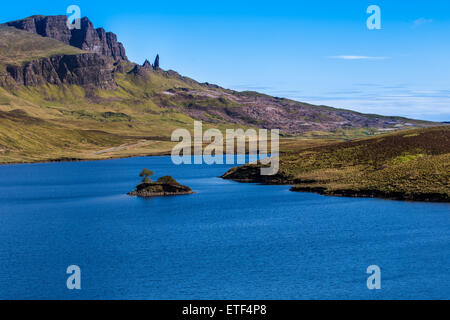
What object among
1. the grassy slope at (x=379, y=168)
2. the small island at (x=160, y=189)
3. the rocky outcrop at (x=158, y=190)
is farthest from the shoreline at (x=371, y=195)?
the small island at (x=160, y=189)

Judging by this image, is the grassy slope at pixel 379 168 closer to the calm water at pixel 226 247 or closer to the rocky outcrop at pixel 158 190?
the calm water at pixel 226 247

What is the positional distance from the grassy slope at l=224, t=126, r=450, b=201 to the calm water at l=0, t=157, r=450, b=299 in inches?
314

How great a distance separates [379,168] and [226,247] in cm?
8657

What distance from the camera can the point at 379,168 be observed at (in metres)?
157

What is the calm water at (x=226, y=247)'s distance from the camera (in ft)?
203

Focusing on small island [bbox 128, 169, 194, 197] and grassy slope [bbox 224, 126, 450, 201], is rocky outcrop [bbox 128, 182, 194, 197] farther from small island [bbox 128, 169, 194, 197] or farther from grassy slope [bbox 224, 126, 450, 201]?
grassy slope [bbox 224, 126, 450, 201]

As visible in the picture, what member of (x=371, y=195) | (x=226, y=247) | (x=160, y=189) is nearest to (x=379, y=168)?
(x=371, y=195)

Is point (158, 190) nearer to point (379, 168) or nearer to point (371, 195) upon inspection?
point (371, 195)

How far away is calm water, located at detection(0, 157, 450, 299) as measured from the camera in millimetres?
61938

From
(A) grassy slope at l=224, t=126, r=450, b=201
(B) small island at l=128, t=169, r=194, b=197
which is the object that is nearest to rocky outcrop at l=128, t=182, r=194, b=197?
(B) small island at l=128, t=169, r=194, b=197

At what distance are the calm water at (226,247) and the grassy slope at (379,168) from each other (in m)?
7.96

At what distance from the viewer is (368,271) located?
221 ft
